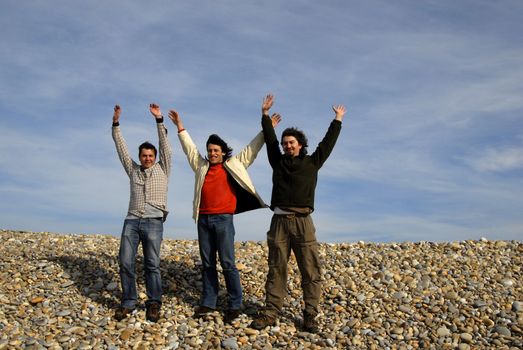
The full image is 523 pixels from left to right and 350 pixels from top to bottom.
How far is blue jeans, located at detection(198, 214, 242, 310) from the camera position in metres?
8.22

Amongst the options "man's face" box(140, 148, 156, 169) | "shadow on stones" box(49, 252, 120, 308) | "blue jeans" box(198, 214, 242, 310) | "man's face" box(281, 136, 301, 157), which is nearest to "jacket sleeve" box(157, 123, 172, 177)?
"man's face" box(140, 148, 156, 169)

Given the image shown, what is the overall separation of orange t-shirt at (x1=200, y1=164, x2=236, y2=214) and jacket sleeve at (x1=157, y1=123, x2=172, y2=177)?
0.65m

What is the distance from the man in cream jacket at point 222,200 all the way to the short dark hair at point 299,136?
298mm

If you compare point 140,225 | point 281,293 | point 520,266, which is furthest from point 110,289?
point 520,266

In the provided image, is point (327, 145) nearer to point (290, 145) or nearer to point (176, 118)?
point (290, 145)

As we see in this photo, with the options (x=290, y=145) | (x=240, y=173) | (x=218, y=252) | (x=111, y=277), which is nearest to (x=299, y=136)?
(x=290, y=145)

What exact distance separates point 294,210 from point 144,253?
232cm

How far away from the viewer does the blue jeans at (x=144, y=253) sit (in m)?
8.41

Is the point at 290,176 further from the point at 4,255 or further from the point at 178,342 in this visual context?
the point at 4,255

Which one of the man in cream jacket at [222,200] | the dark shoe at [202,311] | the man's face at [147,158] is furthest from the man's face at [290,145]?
the dark shoe at [202,311]

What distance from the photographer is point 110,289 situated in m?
9.74

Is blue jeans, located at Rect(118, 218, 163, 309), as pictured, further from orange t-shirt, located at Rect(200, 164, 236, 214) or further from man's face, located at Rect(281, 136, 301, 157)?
man's face, located at Rect(281, 136, 301, 157)

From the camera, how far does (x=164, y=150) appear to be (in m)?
8.57

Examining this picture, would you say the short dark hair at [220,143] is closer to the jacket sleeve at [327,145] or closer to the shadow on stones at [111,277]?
the jacket sleeve at [327,145]
